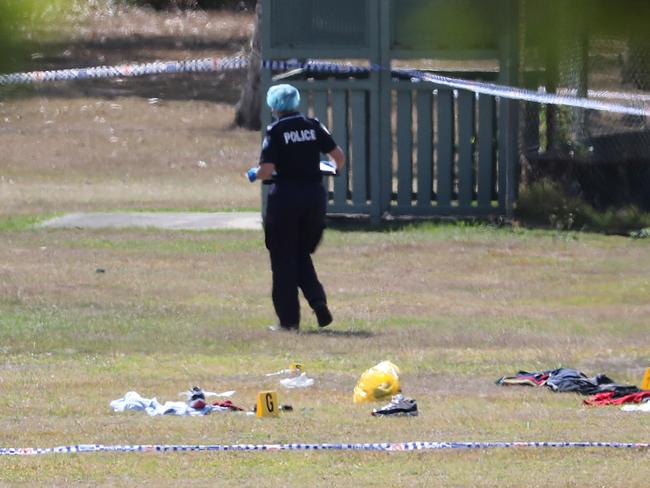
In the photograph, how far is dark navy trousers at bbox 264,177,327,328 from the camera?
940cm

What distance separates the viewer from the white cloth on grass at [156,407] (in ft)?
22.3

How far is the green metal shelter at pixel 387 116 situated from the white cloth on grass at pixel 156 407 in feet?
28.2

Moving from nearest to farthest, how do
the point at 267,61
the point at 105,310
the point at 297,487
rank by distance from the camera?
the point at 297,487 → the point at 105,310 → the point at 267,61

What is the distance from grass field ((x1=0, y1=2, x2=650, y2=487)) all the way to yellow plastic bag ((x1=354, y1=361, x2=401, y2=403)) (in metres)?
0.09

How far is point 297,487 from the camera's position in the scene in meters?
5.36

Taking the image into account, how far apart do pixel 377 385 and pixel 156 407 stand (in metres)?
1.10

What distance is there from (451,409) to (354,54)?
884cm

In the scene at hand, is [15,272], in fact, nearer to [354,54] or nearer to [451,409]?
[354,54]

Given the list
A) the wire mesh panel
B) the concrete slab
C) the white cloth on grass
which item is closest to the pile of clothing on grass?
the white cloth on grass

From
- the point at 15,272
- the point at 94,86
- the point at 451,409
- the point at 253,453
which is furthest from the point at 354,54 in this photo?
the point at 94,86

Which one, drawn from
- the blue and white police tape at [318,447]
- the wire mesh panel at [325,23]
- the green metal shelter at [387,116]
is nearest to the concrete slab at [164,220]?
the green metal shelter at [387,116]

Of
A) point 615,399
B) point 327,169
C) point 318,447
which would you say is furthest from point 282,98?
point 318,447

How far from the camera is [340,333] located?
9578 millimetres

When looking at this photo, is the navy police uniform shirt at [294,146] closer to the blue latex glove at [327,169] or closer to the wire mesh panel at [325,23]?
the blue latex glove at [327,169]
